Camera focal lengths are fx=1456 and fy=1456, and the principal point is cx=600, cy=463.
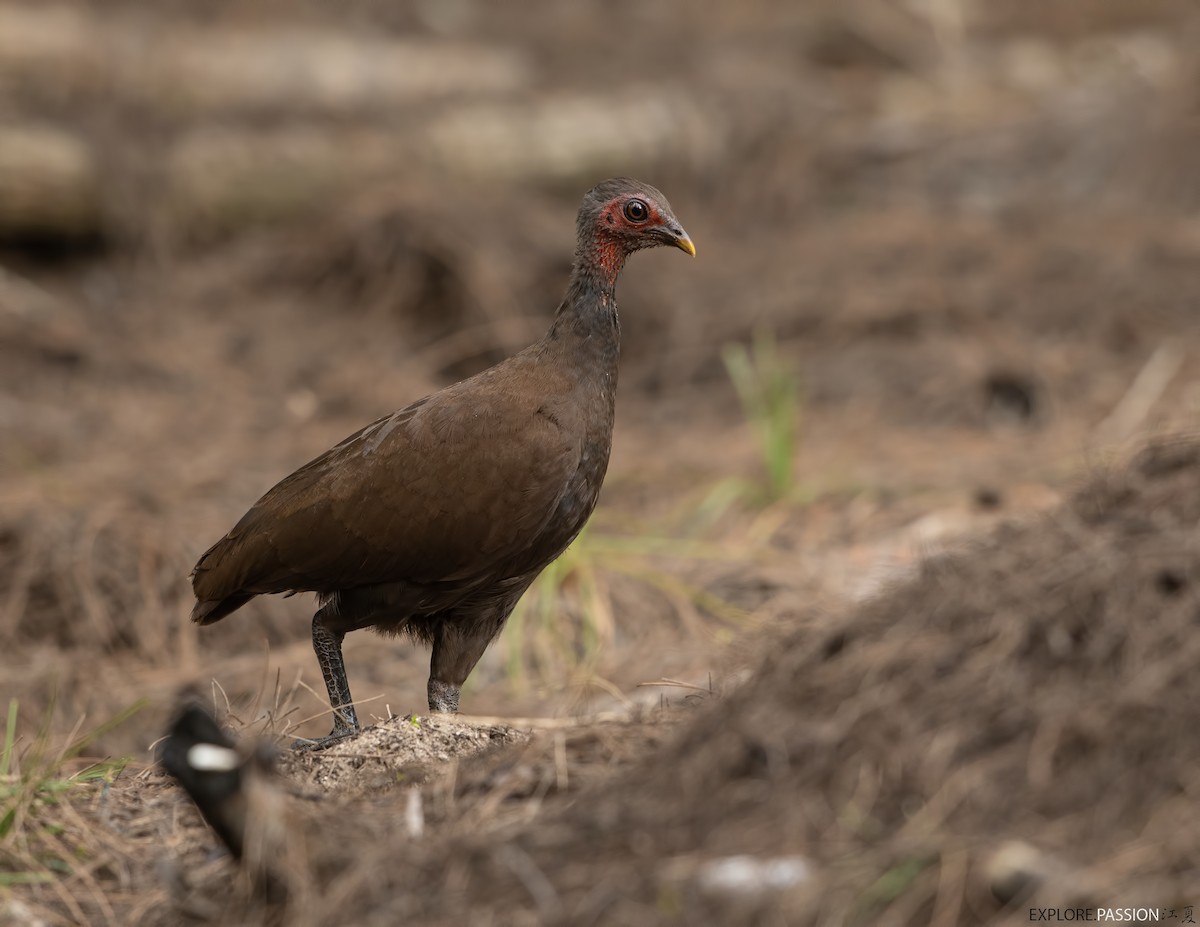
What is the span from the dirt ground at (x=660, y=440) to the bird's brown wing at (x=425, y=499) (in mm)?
522

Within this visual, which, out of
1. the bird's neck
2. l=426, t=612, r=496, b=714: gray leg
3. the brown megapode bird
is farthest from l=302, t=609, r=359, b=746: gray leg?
the bird's neck

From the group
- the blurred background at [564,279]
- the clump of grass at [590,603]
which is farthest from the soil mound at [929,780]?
the clump of grass at [590,603]

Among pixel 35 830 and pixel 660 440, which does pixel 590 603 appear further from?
pixel 35 830

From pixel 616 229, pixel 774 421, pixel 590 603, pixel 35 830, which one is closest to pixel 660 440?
pixel 774 421

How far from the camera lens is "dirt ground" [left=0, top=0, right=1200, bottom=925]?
2.71 metres

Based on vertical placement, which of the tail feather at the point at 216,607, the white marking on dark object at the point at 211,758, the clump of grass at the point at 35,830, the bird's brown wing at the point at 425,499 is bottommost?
the clump of grass at the point at 35,830

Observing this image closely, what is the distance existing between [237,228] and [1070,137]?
6764 mm

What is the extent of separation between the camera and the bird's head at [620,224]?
15.3ft

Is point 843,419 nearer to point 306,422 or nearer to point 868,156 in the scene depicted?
point 306,422

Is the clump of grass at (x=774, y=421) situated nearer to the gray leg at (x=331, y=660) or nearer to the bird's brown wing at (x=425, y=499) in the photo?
the bird's brown wing at (x=425, y=499)

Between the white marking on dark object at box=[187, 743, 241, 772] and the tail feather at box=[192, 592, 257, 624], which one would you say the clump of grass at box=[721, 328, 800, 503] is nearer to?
the tail feather at box=[192, 592, 257, 624]

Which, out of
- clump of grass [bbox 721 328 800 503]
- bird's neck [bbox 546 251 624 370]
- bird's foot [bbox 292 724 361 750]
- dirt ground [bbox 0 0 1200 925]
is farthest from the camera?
clump of grass [bbox 721 328 800 503]

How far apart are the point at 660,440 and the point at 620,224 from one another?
405 cm

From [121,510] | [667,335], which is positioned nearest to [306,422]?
[121,510]
